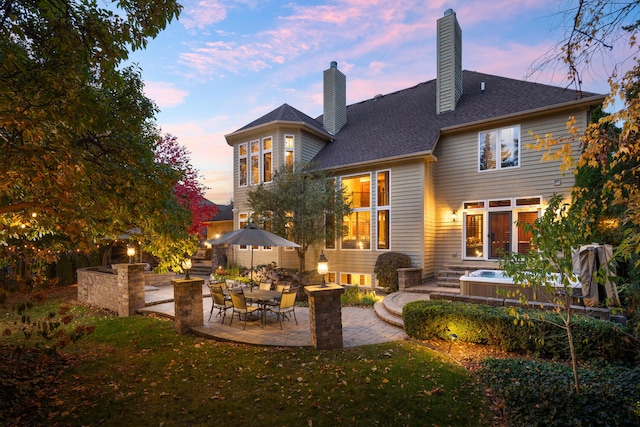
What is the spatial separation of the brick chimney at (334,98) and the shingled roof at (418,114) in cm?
54

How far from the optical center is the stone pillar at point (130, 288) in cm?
908

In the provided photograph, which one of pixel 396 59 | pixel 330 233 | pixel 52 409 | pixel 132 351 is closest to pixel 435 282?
pixel 330 233

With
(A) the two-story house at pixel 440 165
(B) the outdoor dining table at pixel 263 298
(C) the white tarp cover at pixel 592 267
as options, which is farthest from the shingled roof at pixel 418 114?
(B) the outdoor dining table at pixel 263 298

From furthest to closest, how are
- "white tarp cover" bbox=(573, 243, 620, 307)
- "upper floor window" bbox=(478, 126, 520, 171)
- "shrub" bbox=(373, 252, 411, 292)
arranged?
1. "shrub" bbox=(373, 252, 411, 292)
2. "upper floor window" bbox=(478, 126, 520, 171)
3. "white tarp cover" bbox=(573, 243, 620, 307)

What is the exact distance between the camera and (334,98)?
55.1 feet

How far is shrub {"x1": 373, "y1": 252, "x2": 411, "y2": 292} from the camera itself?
37.8 feet

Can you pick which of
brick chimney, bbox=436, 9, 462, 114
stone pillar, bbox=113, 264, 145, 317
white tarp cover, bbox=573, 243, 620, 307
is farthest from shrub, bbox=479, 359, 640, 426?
brick chimney, bbox=436, 9, 462, 114

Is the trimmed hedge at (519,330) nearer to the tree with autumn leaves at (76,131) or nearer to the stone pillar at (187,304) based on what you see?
the stone pillar at (187,304)

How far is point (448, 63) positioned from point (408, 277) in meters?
9.29

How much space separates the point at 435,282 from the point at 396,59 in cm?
825

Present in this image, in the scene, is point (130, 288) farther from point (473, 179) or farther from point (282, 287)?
point (473, 179)

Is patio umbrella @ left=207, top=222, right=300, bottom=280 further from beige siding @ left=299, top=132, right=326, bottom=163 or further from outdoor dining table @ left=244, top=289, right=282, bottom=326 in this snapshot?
beige siding @ left=299, top=132, right=326, bottom=163

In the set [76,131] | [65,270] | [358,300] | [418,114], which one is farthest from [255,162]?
[76,131]

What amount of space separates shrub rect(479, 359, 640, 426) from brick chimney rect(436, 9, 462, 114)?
37.1 ft
